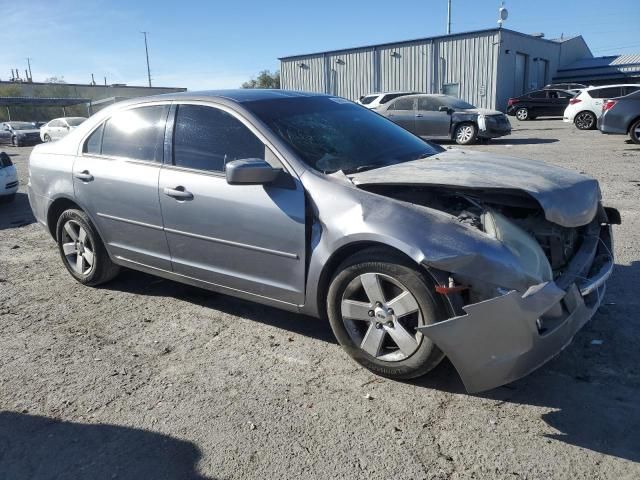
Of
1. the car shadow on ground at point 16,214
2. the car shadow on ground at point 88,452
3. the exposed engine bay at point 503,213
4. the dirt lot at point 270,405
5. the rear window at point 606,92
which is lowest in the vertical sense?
the car shadow on ground at point 88,452

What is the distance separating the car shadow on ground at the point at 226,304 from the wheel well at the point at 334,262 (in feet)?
1.67

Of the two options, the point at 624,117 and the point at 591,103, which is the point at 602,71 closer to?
the point at 591,103

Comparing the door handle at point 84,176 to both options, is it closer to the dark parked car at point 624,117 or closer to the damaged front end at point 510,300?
the damaged front end at point 510,300

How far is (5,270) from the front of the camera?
220 inches

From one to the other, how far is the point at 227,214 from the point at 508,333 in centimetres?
193

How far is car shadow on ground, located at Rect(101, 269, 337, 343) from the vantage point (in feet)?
12.9

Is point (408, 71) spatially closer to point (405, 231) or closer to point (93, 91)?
point (405, 231)

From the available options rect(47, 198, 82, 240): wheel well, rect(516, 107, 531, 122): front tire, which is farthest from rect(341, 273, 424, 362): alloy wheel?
rect(516, 107, 531, 122): front tire

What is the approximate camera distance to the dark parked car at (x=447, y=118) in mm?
15484

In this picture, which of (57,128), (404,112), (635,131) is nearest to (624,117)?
(635,131)

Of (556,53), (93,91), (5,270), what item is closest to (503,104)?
(556,53)

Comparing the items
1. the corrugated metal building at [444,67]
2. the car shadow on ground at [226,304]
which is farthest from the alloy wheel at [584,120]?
the car shadow on ground at [226,304]

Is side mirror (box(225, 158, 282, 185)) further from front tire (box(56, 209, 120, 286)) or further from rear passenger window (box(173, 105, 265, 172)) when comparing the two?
front tire (box(56, 209, 120, 286))

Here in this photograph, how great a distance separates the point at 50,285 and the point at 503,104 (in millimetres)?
30835
